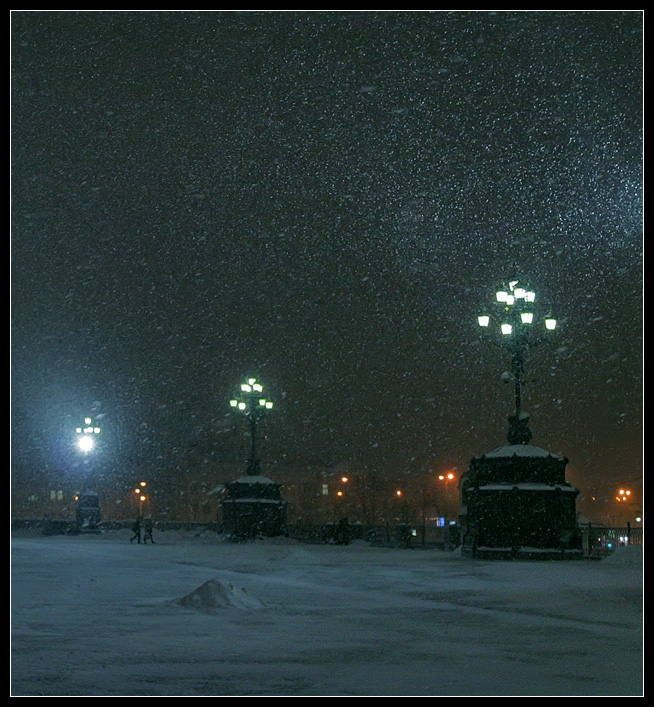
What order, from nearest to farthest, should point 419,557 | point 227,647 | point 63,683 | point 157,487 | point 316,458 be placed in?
point 63,683
point 227,647
point 419,557
point 157,487
point 316,458

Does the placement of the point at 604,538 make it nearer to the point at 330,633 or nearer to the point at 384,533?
the point at 384,533

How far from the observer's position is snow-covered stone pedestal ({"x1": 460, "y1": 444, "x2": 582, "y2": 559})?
2341cm

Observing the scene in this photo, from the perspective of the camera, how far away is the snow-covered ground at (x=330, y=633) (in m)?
7.65

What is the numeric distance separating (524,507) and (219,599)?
12.1m

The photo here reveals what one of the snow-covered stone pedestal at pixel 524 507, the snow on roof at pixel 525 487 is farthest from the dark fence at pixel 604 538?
the snow on roof at pixel 525 487

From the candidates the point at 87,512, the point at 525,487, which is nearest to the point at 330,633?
the point at 525,487

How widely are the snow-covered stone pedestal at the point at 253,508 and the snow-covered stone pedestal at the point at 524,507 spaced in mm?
14704

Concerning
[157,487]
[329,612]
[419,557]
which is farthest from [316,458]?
[329,612]

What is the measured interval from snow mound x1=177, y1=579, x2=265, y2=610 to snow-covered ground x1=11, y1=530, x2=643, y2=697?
2cm

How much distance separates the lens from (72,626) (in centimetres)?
1099

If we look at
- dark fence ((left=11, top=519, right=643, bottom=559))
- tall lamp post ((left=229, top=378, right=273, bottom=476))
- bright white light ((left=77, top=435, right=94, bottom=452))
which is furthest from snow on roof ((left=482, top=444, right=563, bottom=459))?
bright white light ((left=77, top=435, right=94, bottom=452))
